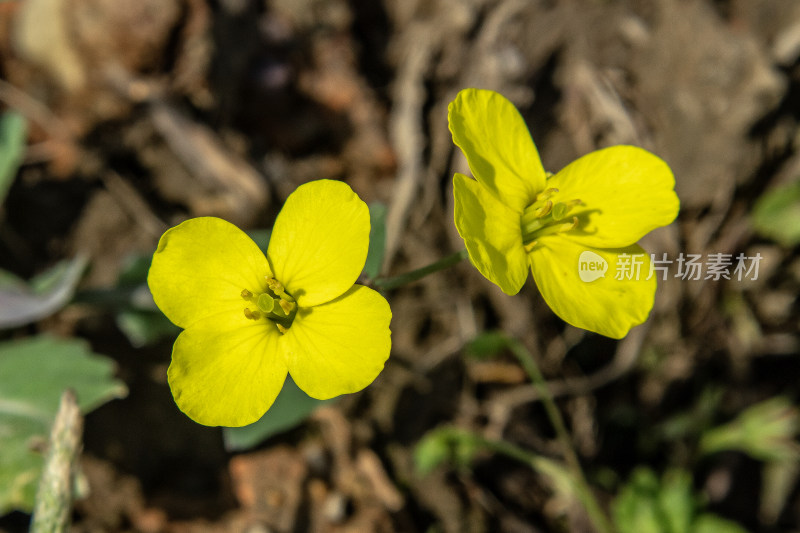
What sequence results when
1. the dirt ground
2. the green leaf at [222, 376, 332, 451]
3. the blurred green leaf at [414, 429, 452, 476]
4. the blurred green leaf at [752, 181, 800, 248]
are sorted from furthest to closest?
the blurred green leaf at [752, 181, 800, 248]
the dirt ground
the blurred green leaf at [414, 429, 452, 476]
the green leaf at [222, 376, 332, 451]

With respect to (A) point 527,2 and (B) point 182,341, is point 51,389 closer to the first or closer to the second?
(B) point 182,341

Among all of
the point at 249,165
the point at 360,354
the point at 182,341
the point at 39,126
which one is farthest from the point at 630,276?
the point at 39,126

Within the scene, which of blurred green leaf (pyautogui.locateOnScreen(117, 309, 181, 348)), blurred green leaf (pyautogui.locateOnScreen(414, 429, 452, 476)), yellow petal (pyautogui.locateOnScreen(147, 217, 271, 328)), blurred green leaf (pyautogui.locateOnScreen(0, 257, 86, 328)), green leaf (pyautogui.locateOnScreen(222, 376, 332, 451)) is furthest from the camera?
blurred green leaf (pyautogui.locateOnScreen(414, 429, 452, 476))

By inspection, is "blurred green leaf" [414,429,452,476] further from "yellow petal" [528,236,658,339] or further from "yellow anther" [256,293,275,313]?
A: "yellow anther" [256,293,275,313]

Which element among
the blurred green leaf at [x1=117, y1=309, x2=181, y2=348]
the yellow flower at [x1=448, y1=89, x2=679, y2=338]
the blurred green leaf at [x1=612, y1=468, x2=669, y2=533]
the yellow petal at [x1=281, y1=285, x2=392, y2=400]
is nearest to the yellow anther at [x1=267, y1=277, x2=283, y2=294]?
the yellow petal at [x1=281, y1=285, x2=392, y2=400]

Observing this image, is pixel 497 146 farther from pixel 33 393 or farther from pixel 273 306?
pixel 33 393

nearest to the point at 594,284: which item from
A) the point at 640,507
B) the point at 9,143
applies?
the point at 640,507
